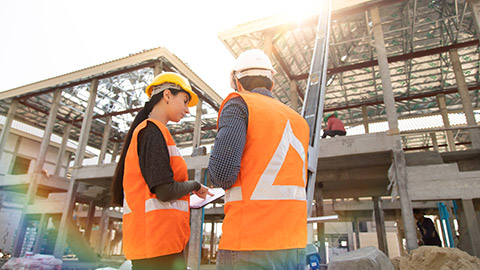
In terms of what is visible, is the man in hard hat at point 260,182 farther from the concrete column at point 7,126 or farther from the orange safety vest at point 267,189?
the concrete column at point 7,126

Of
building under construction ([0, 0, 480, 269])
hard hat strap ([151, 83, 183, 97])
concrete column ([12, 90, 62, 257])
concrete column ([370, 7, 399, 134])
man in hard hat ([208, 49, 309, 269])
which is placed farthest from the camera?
concrete column ([12, 90, 62, 257])

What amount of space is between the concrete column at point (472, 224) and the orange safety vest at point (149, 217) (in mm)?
8439

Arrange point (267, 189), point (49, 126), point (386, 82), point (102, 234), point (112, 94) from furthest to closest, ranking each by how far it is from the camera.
Result: point (112, 94) < point (102, 234) < point (49, 126) < point (386, 82) < point (267, 189)

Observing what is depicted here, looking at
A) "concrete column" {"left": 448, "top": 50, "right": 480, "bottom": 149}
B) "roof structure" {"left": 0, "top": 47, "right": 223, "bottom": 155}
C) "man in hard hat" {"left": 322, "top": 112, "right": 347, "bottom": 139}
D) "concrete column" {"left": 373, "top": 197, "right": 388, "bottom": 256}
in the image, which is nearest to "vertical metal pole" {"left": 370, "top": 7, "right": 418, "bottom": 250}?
"man in hard hat" {"left": 322, "top": 112, "right": 347, "bottom": 139}

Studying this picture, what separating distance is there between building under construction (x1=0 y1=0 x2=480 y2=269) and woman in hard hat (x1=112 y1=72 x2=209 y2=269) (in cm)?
545

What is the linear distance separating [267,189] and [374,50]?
58.5 feet

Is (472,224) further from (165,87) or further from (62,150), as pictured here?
(62,150)

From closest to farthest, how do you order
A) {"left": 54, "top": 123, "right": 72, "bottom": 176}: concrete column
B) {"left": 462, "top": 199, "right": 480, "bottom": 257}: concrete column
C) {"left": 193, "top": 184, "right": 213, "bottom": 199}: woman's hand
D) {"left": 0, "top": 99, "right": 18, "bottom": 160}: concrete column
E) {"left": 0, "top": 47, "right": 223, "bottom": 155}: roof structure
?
{"left": 193, "top": 184, "right": 213, "bottom": 199}: woman's hand, {"left": 462, "top": 199, "right": 480, "bottom": 257}: concrete column, {"left": 0, "top": 47, "right": 223, "bottom": 155}: roof structure, {"left": 0, "top": 99, "right": 18, "bottom": 160}: concrete column, {"left": 54, "top": 123, "right": 72, "bottom": 176}: concrete column

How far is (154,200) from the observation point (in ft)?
4.85

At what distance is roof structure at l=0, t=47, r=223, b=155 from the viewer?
46.5ft

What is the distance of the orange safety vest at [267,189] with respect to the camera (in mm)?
1152

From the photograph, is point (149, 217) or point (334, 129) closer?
point (149, 217)

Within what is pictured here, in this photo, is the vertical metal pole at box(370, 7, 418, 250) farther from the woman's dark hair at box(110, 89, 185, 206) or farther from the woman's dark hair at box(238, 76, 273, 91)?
the woman's dark hair at box(110, 89, 185, 206)

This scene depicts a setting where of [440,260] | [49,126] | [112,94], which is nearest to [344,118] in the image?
[112,94]
